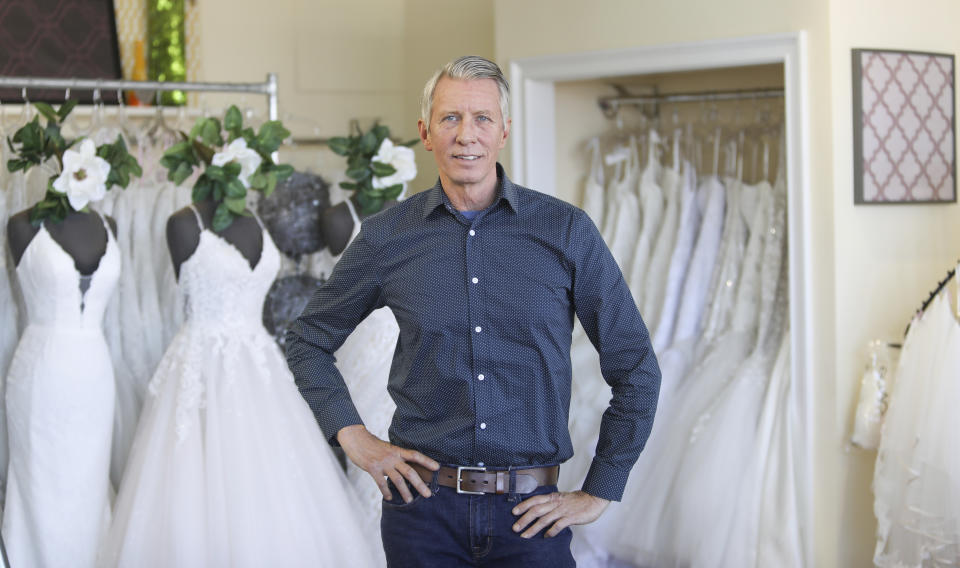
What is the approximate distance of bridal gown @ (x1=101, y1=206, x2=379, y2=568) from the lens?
2.85 meters

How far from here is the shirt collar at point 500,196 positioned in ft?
6.18

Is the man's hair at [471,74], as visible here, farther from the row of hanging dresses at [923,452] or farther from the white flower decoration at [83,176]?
the row of hanging dresses at [923,452]

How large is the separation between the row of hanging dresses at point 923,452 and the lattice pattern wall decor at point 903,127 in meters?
0.39

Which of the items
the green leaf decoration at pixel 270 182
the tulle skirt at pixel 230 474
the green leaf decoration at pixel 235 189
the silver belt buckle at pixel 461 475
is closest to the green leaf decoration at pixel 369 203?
the green leaf decoration at pixel 270 182

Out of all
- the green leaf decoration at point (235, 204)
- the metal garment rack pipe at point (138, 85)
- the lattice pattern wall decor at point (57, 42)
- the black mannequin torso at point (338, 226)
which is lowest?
the black mannequin torso at point (338, 226)

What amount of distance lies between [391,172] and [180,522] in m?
1.32

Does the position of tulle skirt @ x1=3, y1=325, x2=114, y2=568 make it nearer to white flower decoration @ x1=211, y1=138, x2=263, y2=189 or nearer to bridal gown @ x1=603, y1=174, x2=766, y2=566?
white flower decoration @ x1=211, y1=138, x2=263, y2=189

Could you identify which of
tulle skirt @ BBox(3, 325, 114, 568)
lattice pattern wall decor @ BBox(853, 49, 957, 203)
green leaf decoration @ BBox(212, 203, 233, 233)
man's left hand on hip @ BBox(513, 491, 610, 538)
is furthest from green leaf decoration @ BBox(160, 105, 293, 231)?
lattice pattern wall decor @ BBox(853, 49, 957, 203)

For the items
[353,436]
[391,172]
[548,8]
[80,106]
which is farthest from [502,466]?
[80,106]

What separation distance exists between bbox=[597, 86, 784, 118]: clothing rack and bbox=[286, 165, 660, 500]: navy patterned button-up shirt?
2.24 m

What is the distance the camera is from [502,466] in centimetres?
188

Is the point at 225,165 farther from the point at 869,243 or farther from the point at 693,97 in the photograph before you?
the point at 869,243

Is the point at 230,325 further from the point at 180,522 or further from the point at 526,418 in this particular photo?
Answer: the point at 526,418

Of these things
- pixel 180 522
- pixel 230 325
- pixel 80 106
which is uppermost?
pixel 80 106
